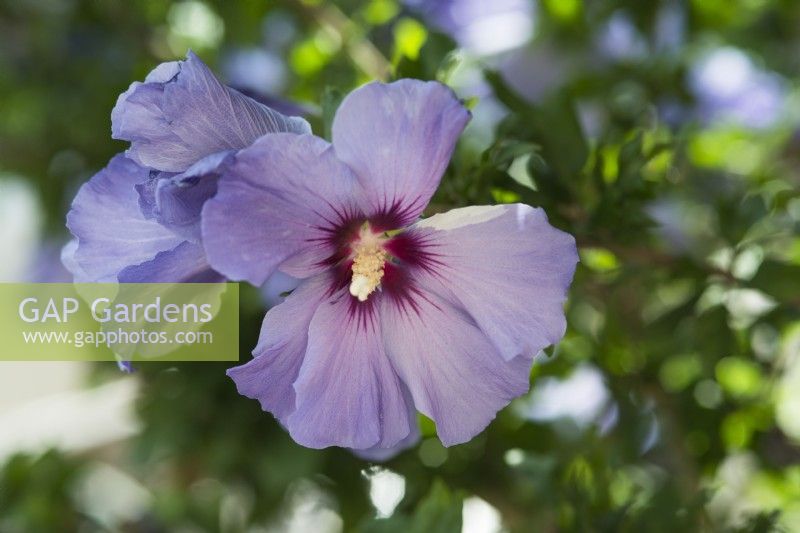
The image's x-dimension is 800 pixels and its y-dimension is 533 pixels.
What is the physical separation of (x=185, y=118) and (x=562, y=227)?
39 cm

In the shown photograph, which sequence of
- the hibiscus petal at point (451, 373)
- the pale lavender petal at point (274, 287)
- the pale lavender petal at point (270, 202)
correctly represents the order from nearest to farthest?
the pale lavender petal at point (270, 202), the hibiscus petal at point (451, 373), the pale lavender petal at point (274, 287)

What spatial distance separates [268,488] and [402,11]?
786 mm

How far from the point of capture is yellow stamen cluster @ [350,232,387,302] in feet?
1.91

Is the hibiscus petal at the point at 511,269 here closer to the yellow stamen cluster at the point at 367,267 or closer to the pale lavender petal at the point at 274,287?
the yellow stamen cluster at the point at 367,267

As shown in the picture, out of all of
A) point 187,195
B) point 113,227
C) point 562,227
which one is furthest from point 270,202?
point 562,227

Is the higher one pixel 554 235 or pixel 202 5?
pixel 554 235

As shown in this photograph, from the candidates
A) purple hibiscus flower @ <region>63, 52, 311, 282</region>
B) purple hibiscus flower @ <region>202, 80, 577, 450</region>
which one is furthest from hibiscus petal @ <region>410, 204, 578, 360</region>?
purple hibiscus flower @ <region>63, 52, 311, 282</region>

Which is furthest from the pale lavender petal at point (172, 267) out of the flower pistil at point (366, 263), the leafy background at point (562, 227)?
the leafy background at point (562, 227)

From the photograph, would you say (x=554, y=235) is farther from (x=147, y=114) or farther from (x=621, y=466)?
(x=621, y=466)

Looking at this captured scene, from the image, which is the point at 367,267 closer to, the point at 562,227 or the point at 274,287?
the point at 562,227

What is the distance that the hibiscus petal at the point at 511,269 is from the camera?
53 cm

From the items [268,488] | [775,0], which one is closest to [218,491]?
[268,488]

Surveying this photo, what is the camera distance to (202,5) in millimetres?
1316

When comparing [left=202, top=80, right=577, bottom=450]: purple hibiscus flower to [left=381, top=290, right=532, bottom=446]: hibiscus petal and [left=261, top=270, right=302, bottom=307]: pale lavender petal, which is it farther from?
[left=261, top=270, right=302, bottom=307]: pale lavender petal
